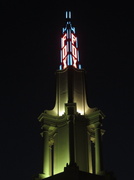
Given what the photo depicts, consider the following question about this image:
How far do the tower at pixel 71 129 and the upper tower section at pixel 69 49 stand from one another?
4.8 inches

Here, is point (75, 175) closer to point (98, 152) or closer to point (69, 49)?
point (98, 152)

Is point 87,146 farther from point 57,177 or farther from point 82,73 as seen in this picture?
point 82,73

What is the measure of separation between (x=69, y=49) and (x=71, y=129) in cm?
1169

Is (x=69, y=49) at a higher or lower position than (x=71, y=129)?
higher

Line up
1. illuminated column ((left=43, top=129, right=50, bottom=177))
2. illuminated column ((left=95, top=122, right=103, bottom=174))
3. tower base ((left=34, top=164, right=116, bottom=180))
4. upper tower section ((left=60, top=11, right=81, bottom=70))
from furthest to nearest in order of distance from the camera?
upper tower section ((left=60, top=11, right=81, bottom=70)) < illuminated column ((left=43, top=129, right=50, bottom=177)) < illuminated column ((left=95, top=122, right=103, bottom=174)) < tower base ((left=34, top=164, right=116, bottom=180))

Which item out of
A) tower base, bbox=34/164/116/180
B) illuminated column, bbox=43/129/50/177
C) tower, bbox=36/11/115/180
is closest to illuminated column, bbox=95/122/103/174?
tower, bbox=36/11/115/180

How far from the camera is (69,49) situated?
43312 mm

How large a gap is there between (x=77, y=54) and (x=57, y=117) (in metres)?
9.94

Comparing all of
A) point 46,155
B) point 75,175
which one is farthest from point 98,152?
point 46,155

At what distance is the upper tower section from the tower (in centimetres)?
12

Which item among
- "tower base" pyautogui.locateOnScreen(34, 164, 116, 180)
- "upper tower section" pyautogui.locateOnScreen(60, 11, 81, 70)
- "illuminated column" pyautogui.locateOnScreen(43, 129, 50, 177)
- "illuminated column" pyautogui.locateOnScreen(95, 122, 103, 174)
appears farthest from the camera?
"upper tower section" pyautogui.locateOnScreen(60, 11, 81, 70)

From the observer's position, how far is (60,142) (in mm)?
37375

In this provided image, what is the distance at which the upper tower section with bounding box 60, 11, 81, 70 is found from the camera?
141 ft

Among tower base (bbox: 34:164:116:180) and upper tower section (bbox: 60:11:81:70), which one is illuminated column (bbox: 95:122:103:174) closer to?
tower base (bbox: 34:164:116:180)
